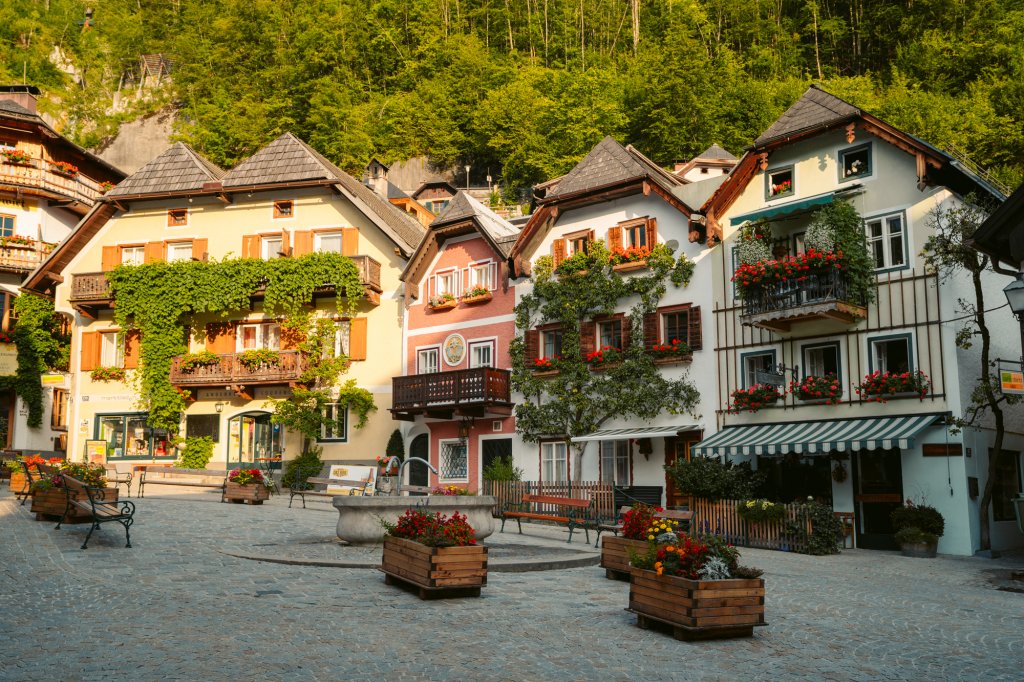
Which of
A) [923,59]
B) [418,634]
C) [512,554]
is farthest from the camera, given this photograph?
[923,59]

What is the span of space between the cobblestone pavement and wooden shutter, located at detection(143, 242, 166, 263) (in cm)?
2281

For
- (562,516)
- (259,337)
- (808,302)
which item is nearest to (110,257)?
(259,337)

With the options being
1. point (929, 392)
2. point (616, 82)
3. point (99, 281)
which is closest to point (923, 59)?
point (616, 82)

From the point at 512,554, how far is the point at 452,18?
2653 inches

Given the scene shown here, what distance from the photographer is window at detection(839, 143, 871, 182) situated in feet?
83.7

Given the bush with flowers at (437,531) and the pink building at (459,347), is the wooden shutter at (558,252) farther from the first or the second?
the bush with flowers at (437,531)

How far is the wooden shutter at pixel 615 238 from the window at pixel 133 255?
19462 mm

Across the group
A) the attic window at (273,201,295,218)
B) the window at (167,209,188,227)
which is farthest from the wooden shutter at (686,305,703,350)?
the window at (167,209,188,227)

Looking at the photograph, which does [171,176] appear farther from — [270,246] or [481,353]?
[481,353]

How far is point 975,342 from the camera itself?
23969mm

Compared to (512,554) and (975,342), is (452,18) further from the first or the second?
(512,554)

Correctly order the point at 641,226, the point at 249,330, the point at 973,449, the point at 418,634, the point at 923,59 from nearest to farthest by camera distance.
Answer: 1. the point at 418,634
2. the point at 973,449
3. the point at 641,226
4. the point at 249,330
5. the point at 923,59

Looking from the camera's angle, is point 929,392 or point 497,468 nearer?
point 929,392

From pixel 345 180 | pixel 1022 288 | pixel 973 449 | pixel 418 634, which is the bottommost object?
pixel 418 634
